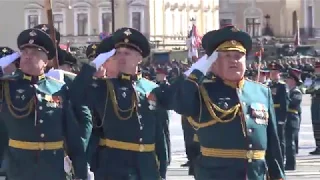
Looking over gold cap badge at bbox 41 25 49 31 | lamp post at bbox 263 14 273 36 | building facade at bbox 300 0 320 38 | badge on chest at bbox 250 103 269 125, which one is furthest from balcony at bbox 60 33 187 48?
badge on chest at bbox 250 103 269 125

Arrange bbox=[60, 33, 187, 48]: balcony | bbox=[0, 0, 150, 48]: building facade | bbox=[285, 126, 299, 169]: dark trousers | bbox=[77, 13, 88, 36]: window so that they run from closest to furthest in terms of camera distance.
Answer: bbox=[285, 126, 299, 169]: dark trousers
bbox=[60, 33, 187, 48]: balcony
bbox=[0, 0, 150, 48]: building facade
bbox=[77, 13, 88, 36]: window

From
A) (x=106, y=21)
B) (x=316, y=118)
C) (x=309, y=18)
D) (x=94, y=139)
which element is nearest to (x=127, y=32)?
(x=94, y=139)

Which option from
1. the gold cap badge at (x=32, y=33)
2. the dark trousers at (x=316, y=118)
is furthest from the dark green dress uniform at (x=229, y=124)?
the dark trousers at (x=316, y=118)

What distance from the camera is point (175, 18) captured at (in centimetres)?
7856

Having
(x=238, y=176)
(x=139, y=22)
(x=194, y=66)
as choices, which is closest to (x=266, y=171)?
(x=238, y=176)

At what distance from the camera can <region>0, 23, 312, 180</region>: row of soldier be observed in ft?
24.6

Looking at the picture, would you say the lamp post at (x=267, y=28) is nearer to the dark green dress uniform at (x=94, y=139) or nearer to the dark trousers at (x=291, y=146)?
the dark trousers at (x=291, y=146)

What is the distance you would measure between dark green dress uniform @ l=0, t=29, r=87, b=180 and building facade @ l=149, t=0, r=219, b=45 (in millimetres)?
64106

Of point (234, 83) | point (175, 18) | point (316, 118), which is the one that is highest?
point (175, 18)

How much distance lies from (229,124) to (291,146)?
9751 mm

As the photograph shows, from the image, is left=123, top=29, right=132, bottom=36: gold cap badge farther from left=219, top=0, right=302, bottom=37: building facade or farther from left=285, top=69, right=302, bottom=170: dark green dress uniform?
left=219, top=0, right=302, bottom=37: building facade

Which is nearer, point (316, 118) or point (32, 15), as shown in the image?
point (316, 118)

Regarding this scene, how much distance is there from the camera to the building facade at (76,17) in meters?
74.9

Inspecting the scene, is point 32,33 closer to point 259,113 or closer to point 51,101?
point 51,101
